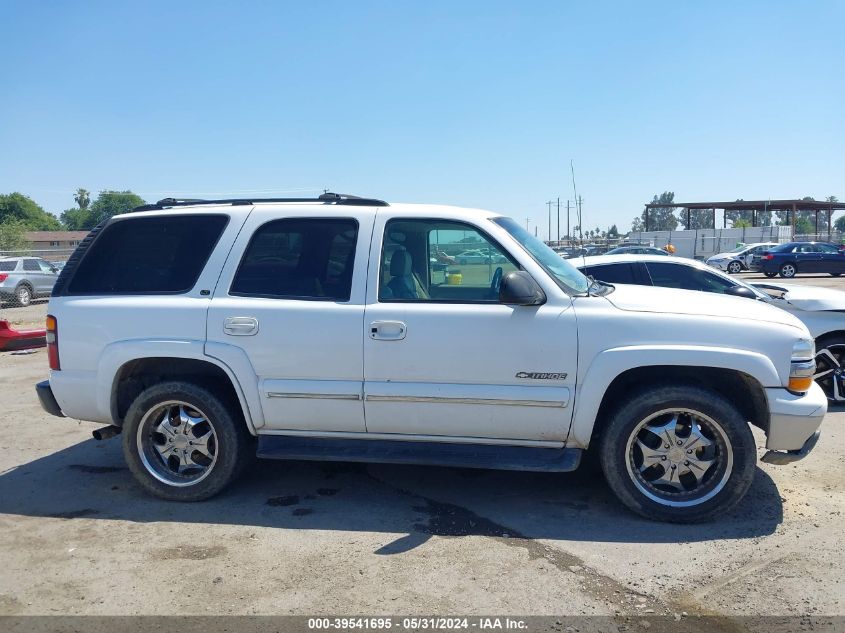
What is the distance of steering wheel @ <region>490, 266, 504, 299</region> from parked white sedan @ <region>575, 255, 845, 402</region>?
2252 mm

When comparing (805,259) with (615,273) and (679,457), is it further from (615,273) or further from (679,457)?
(679,457)

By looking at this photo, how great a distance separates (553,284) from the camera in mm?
4438

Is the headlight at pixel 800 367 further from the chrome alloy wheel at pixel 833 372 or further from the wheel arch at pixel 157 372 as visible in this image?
the wheel arch at pixel 157 372

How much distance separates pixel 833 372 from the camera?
713 centimetres

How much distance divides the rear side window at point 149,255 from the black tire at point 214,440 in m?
0.71

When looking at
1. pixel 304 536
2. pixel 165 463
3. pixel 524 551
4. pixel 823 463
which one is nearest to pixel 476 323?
pixel 524 551

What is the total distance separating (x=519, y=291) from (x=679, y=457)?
4.74 ft

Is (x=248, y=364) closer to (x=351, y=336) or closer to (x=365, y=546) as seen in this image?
(x=351, y=336)

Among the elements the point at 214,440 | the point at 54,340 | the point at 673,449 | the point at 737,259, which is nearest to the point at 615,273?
the point at 673,449

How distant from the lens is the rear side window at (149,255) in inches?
193

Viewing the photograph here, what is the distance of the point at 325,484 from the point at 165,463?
3.71ft

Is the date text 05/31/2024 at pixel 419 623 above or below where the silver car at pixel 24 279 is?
below

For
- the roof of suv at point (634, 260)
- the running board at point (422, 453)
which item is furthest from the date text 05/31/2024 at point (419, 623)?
the roof of suv at point (634, 260)

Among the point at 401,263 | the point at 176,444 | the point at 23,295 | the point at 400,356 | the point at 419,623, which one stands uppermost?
the point at 401,263
